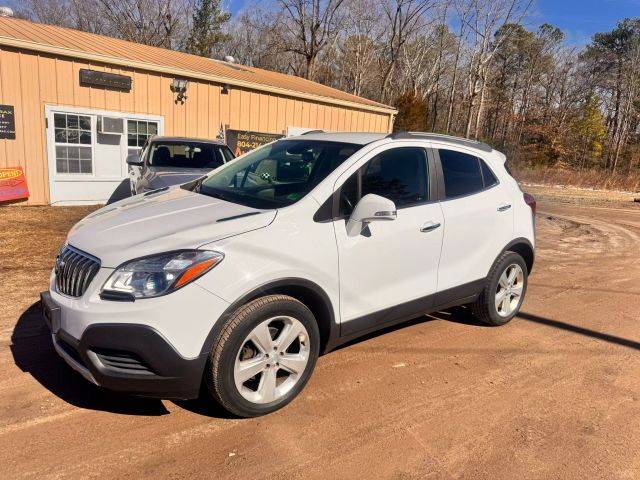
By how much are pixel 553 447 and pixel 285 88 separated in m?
13.5

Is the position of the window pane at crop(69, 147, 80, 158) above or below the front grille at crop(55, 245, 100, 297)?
above

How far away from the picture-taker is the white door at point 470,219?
3.98 metres

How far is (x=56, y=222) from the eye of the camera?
9.15 m

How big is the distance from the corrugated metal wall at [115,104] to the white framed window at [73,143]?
28cm

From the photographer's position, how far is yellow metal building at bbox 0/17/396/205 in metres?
10.3

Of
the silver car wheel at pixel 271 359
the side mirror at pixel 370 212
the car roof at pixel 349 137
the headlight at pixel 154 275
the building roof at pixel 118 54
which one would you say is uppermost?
the building roof at pixel 118 54

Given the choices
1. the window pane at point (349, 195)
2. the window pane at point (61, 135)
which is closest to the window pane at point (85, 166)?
the window pane at point (61, 135)

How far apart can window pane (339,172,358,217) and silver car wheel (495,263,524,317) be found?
1965 mm

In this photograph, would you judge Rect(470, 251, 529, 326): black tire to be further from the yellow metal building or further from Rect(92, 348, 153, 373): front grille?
the yellow metal building

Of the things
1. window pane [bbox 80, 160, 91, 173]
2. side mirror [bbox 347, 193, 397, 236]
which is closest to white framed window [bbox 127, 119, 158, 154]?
window pane [bbox 80, 160, 91, 173]

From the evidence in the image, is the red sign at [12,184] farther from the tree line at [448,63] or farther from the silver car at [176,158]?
the tree line at [448,63]

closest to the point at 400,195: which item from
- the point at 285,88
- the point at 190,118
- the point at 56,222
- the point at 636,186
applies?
the point at 56,222

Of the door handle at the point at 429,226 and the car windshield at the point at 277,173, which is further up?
the car windshield at the point at 277,173

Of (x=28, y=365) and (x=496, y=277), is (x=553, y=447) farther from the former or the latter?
(x=28, y=365)
